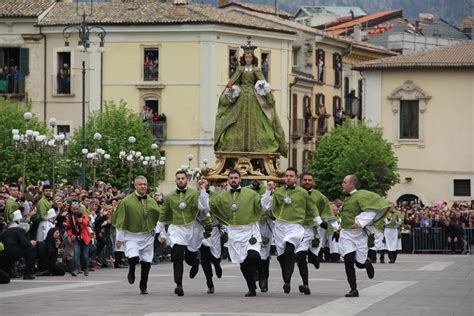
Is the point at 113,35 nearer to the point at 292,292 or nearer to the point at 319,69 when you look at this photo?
the point at 319,69

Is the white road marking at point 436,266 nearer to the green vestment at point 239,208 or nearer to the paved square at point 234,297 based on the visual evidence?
the paved square at point 234,297

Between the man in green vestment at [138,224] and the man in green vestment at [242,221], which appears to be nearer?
the man in green vestment at [242,221]

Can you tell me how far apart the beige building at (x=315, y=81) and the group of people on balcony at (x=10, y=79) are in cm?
1343

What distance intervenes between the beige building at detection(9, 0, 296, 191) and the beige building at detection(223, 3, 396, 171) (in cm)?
776

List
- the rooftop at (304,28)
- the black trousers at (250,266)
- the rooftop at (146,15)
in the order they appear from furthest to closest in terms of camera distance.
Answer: the rooftop at (304,28) < the rooftop at (146,15) < the black trousers at (250,266)

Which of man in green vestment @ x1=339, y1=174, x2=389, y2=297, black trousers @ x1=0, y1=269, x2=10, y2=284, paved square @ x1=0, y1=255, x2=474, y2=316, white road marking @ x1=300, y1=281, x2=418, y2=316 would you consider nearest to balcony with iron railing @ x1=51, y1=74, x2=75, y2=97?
paved square @ x1=0, y1=255, x2=474, y2=316

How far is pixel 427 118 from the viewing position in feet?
273

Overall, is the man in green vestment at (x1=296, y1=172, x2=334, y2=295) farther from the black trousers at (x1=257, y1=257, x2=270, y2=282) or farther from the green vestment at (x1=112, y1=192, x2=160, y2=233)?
the green vestment at (x1=112, y1=192, x2=160, y2=233)

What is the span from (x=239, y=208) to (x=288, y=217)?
0.91m

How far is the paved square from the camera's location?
23.6m

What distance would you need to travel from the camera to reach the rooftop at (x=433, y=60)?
270 ft

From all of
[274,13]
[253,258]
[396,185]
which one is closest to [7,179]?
[396,185]

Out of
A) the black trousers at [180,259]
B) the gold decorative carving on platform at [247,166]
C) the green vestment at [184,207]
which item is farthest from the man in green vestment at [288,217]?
the gold decorative carving on platform at [247,166]

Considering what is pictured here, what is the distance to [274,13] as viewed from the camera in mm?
102562
